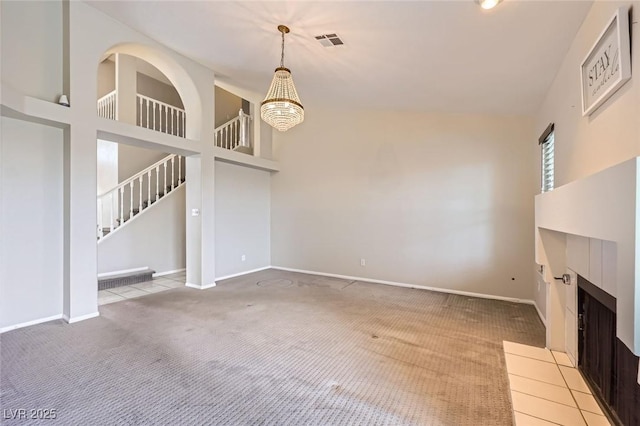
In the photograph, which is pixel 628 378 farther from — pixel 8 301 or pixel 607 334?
pixel 8 301

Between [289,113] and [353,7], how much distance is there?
1131mm

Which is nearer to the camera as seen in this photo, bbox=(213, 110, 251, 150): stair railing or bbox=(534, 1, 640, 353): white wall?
bbox=(534, 1, 640, 353): white wall

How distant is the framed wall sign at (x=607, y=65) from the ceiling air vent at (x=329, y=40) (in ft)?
6.83

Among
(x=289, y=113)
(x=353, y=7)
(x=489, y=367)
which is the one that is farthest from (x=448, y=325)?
(x=353, y=7)

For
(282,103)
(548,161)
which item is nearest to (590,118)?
(548,161)

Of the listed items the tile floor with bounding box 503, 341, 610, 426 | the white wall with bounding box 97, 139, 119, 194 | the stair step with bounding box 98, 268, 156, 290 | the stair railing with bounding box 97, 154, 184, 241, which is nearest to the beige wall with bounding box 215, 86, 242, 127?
the stair railing with bounding box 97, 154, 184, 241

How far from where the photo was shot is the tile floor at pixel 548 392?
5.31 feet

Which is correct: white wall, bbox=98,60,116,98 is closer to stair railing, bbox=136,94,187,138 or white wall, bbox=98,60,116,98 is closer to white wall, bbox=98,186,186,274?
stair railing, bbox=136,94,187,138

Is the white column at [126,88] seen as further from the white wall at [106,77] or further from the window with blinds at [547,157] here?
the window with blinds at [547,157]

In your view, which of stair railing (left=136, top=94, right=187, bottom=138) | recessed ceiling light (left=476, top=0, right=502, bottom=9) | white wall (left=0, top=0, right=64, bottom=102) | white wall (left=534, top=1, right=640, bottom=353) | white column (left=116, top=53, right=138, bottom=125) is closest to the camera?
white wall (left=534, top=1, right=640, bottom=353)

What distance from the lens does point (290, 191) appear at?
630cm

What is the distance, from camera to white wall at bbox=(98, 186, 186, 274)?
519cm

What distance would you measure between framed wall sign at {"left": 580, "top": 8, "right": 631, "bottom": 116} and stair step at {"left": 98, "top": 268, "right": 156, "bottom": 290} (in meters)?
6.24

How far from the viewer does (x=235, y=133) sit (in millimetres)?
7004
